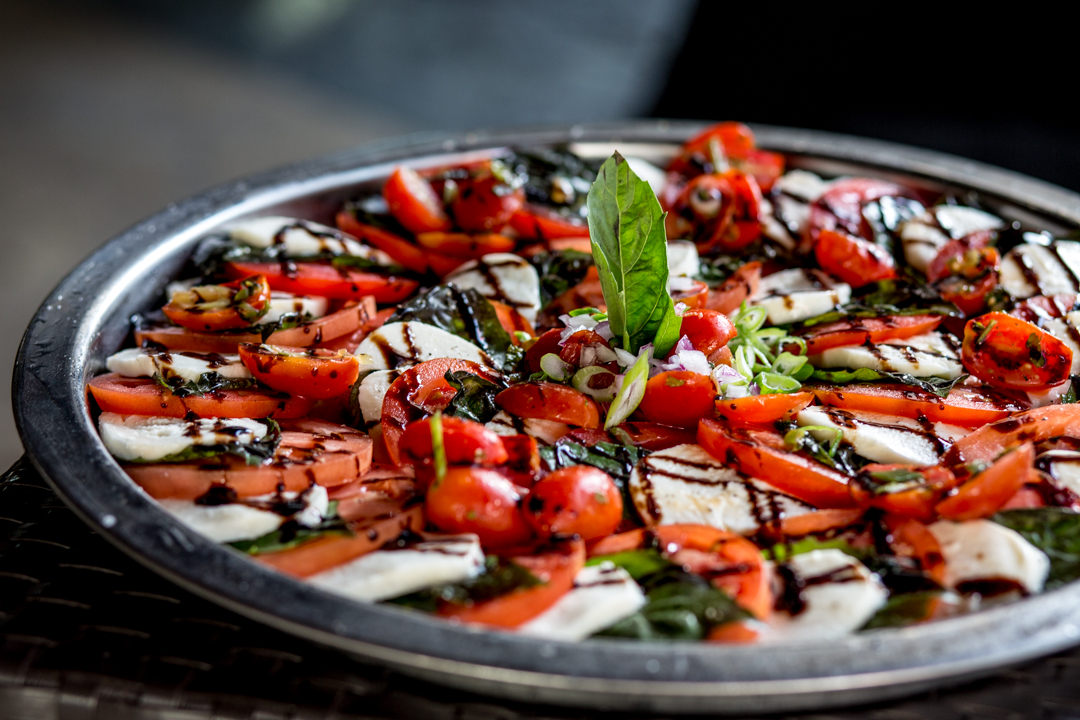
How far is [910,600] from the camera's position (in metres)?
2.02

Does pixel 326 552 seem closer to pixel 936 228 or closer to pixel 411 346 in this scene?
pixel 411 346

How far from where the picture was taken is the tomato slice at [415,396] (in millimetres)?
2553

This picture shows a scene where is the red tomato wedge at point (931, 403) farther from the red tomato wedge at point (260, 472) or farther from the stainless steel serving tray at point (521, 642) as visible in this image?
the red tomato wedge at point (260, 472)

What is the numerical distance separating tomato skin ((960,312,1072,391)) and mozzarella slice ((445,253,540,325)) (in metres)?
1.55

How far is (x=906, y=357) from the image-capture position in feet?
9.83

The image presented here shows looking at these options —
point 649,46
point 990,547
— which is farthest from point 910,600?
point 649,46

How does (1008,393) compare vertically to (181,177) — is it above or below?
below

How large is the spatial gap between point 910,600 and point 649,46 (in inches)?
380

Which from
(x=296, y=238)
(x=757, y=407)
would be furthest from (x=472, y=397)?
(x=296, y=238)

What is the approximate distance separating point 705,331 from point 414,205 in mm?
1558

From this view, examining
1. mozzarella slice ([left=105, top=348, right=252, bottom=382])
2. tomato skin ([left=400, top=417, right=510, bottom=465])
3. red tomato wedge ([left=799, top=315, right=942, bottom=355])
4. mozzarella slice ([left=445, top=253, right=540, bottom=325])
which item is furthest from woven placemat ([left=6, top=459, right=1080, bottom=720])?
mozzarella slice ([left=445, top=253, right=540, bottom=325])

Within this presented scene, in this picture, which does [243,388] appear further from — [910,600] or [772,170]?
[772,170]

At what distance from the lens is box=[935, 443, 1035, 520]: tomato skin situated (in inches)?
85.6

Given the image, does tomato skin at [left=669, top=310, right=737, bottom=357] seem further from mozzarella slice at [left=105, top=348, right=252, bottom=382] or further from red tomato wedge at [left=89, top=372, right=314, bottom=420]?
mozzarella slice at [left=105, top=348, right=252, bottom=382]
